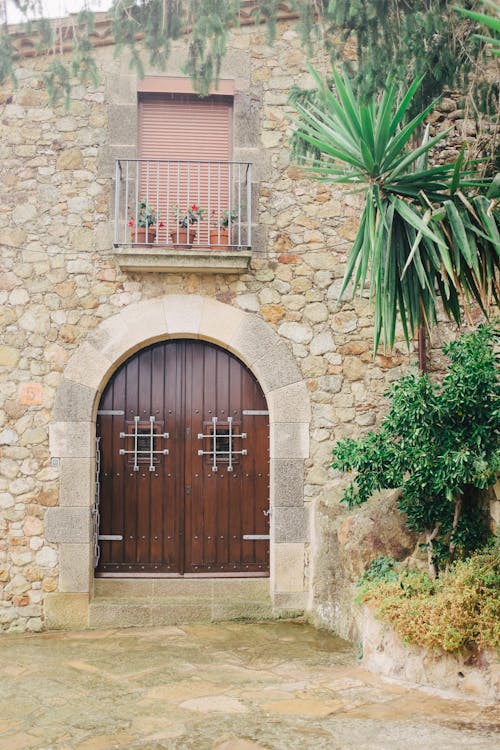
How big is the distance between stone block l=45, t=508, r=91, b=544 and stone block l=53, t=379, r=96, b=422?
74 cm

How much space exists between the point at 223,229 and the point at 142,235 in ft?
2.22

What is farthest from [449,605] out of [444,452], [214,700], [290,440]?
[290,440]

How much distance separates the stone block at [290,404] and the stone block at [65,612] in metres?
2.14

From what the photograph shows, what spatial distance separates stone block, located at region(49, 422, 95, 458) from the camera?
6.03m

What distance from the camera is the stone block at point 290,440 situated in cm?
611

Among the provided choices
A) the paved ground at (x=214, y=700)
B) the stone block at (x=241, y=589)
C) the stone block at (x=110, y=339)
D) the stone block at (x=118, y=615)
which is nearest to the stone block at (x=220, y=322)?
the stone block at (x=110, y=339)

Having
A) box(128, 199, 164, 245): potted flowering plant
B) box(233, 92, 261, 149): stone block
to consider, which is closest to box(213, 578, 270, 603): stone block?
box(128, 199, 164, 245): potted flowering plant

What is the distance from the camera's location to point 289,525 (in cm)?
605

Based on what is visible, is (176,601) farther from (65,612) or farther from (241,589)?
(65,612)

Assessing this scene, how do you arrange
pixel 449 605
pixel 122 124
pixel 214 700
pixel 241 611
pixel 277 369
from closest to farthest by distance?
pixel 214 700 < pixel 449 605 < pixel 241 611 < pixel 277 369 < pixel 122 124

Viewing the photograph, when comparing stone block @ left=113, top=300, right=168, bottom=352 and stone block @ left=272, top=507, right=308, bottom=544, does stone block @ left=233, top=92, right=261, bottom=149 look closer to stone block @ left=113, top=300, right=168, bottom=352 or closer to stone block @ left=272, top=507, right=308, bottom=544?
stone block @ left=113, top=300, right=168, bottom=352

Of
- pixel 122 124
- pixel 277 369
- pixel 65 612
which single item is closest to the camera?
pixel 65 612

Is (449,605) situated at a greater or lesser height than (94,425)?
lesser

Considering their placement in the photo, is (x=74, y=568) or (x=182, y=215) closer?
(x=74, y=568)
